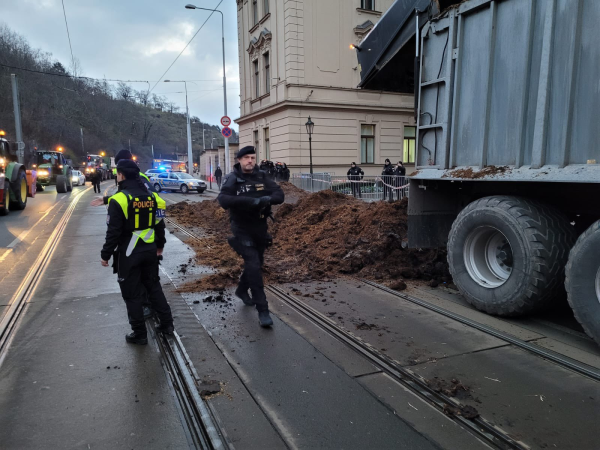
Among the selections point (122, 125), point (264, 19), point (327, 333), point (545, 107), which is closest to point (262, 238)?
point (327, 333)

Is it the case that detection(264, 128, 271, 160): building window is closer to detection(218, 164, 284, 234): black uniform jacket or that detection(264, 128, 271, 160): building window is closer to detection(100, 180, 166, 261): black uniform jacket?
detection(218, 164, 284, 234): black uniform jacket

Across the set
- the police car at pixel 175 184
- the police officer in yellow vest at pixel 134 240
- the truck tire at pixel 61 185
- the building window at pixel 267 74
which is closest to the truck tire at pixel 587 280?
the police officer in yellow vest at pixel 134 240

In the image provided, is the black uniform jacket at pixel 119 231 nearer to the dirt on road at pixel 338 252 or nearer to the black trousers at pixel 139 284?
the black trousers at pixel 139 284

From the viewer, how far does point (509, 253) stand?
16.2ft

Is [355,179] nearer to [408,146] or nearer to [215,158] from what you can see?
[408,146]

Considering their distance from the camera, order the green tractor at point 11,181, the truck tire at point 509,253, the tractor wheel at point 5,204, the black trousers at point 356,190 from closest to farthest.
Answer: the truck tire at point 509,253 → the tractor wheel at point 5,204 → the green tractor at point 11,181 → the black trousers at point 356,190

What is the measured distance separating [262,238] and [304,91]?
69.6 feet

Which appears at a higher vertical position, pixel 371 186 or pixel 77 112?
pixel 77 112

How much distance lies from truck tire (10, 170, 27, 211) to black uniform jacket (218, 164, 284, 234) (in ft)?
45.7

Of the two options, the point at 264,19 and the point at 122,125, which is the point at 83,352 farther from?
the point at 122,125

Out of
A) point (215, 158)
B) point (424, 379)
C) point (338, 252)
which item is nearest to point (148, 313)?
point (424, 379)

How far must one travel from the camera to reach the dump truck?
154 inches

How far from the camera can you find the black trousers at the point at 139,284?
4227 millimetres

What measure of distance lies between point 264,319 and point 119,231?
1696 millimetres
